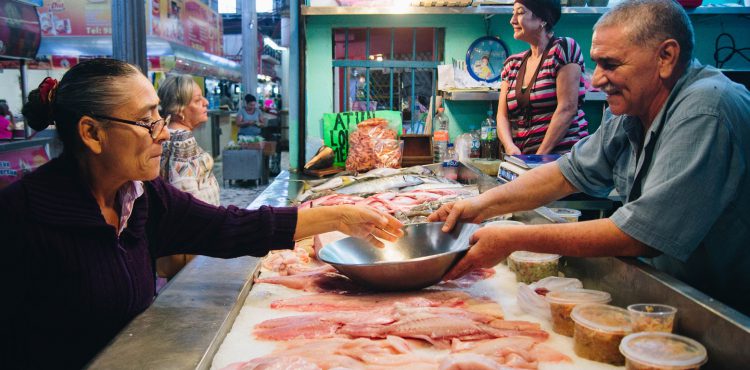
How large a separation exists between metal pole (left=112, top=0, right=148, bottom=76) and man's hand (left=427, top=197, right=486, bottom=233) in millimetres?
2905

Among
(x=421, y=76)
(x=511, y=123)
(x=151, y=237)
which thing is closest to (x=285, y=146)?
(x=421, y=76)

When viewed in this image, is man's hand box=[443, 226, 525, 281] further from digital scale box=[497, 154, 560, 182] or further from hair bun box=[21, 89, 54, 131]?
hair bun box=[21, 89, 54, 131]

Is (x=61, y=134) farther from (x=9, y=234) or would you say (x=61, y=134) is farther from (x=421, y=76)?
(x=421, y=76)

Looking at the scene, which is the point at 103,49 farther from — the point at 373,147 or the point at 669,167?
the point at 669,167

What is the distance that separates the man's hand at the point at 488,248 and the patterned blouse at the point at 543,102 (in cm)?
252

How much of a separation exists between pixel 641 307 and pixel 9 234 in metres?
1.95

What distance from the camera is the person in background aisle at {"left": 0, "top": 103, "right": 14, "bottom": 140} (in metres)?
5.77

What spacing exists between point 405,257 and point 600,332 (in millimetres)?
1053

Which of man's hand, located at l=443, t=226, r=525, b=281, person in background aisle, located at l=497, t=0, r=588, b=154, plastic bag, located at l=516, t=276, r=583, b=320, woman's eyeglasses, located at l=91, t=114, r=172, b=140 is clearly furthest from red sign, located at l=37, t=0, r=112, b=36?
plastic bag, located at l=516, t=276, r=583, b=320

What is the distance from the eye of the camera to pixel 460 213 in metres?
2.66

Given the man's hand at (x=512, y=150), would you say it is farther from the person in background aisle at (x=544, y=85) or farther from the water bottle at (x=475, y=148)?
the water bottle at (x=475, y=148)

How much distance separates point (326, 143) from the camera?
5.71 metres

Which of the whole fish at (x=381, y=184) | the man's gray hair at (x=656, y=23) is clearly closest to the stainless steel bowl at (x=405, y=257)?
the man's gray hair at (x=656, y=23)

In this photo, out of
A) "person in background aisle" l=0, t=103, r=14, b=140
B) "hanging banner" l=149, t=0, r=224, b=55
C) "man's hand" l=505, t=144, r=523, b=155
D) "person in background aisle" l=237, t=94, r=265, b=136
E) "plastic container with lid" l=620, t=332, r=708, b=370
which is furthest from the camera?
"person in background aisle" l=237, t=94, r=265, b=136
